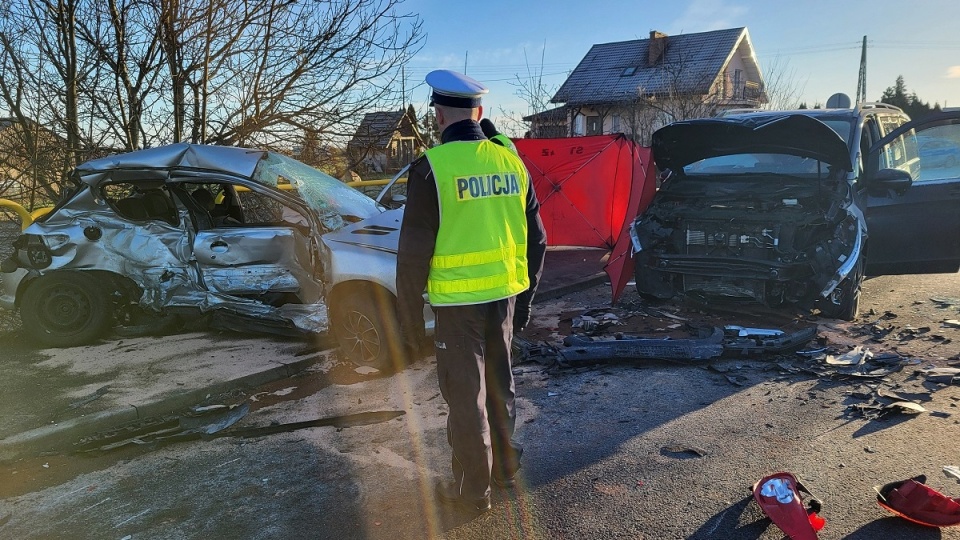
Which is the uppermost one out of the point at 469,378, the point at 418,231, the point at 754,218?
the point at 418,231

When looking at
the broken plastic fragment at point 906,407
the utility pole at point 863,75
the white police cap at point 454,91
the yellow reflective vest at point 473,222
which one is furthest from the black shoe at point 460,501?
the utility pole at point 863,75

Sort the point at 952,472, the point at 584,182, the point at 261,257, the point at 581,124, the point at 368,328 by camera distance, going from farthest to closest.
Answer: the point at 581,124
the point at 584,182
the point at 261,257
the point at 368,328
the point at 952,472

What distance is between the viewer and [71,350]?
6.05 metres

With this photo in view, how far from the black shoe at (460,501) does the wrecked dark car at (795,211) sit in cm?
390

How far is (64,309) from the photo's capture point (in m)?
6.14

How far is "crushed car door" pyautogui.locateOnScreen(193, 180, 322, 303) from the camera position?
5719 millimetres

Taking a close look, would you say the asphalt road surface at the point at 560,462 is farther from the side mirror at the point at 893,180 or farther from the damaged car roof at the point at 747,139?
the damaged car roof at the point at 747,139

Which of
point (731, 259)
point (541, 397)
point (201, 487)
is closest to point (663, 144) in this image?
point (731, 259)

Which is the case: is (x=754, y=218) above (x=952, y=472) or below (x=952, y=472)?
above

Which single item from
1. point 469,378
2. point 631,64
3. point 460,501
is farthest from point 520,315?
point 631,64

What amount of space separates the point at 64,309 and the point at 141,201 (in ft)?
4.03

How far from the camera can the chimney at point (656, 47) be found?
100ft

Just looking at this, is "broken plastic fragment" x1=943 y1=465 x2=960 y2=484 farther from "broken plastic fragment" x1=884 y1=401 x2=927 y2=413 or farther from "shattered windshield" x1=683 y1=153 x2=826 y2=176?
"shattered windshield" x1=683 y1=153 x2=826 y2=176

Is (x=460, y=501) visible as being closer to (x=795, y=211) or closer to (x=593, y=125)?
(x=795, y=211)
